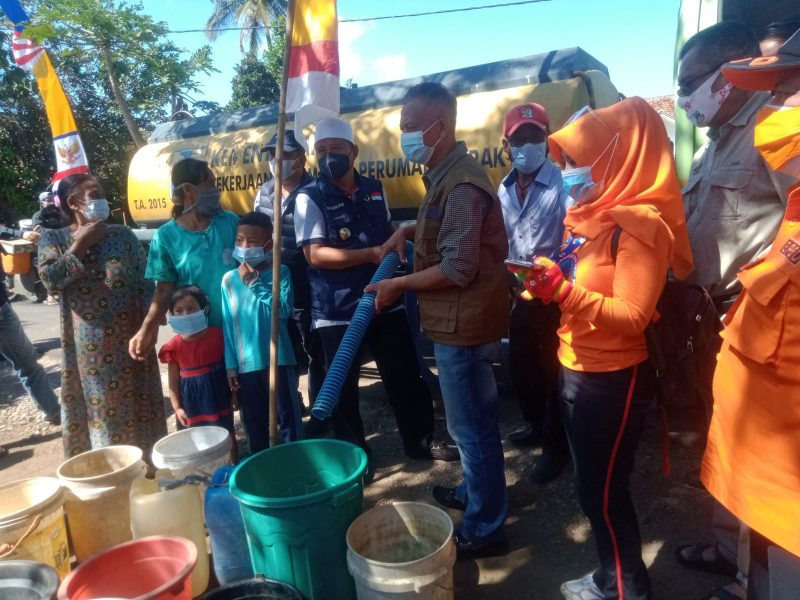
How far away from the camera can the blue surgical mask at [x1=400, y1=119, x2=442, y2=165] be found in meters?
2.40

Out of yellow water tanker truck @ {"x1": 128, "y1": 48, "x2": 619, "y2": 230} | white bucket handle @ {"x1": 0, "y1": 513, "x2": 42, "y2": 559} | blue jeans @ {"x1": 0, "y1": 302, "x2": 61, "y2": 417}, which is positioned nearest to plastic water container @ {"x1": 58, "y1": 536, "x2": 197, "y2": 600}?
white bucket handle @ {"x1": 0, "y1": 513, "x2": 42, "y2": 559}

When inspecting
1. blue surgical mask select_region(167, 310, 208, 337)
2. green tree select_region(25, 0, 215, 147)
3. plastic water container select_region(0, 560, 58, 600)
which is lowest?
plastic water container select_region(0, 560, 58, 600)

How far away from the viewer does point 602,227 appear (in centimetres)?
182

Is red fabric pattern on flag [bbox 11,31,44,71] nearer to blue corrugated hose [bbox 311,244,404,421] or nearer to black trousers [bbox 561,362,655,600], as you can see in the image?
blue corrugated hose [bbox 311,244,404,421]

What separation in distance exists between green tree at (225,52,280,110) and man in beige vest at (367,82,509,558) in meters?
27.5

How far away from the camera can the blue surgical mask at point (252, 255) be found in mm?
3023

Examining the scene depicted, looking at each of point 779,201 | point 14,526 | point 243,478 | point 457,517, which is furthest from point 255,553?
point 779,201

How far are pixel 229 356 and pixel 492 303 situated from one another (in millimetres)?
1524

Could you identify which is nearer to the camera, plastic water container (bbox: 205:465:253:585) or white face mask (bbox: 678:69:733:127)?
white face mask (bbox: 678:69:733:127)

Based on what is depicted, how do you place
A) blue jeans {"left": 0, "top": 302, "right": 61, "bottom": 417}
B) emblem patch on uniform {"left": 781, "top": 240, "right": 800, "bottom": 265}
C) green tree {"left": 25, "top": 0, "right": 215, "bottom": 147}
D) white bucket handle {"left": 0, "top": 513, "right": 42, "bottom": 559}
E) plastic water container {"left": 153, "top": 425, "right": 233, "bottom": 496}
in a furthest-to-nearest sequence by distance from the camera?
green tree {"left": 25, "top": 0, "right": 215, "bottom": 147} → blue jeans {"left": 0, "top": 302, "right": 61, "bottom": 417} → plastic water container {"left": 153, "top": 425, "right": 233, "bottom": 496} → white bucket handle {"left": 0, "top": 513, "right": 42, "bottom": 559} → emblem patch on uniform {"left": 781, "top": 240, "right": 800, "bottom": 265}

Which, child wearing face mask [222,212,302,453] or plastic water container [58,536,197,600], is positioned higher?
child wearing face mask [222,212,302,453]

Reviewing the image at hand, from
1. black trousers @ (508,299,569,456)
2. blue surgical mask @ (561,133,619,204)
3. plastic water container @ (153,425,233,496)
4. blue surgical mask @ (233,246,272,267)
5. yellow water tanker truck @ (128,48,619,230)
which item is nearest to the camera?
blue surgical mask @ (561,133,619,204)

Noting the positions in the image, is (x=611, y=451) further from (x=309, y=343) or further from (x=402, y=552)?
(x=309, y=343)

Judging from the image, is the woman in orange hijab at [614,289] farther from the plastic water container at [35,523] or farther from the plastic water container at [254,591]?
the plastic water container at [35,523]
